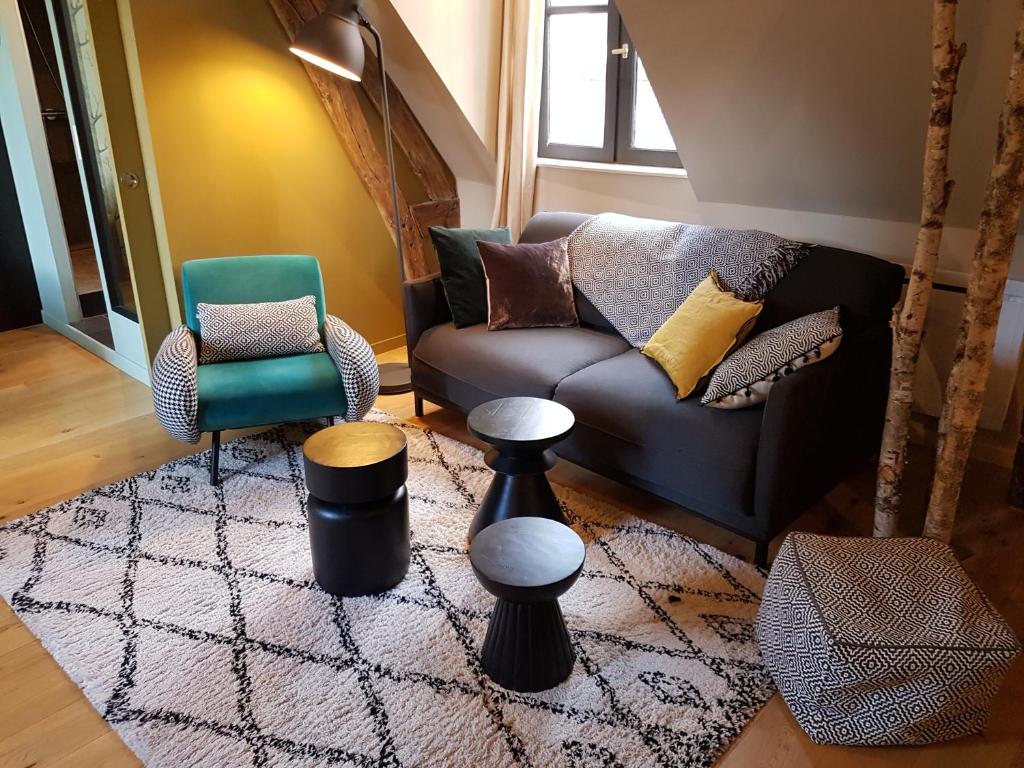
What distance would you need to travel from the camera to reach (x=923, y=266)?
204cm

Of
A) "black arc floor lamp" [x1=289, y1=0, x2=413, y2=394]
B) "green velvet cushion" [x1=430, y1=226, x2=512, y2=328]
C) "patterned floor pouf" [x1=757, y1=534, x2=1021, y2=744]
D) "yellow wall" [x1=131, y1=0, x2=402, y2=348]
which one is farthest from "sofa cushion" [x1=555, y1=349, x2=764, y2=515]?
"yellow wall" [x1=131, y1=0, x2=402, y2=348]

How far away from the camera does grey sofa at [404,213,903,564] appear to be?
215 centimetres

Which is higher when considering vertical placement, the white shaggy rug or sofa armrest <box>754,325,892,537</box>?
sofa armrest <box>754,325,892,537</box>

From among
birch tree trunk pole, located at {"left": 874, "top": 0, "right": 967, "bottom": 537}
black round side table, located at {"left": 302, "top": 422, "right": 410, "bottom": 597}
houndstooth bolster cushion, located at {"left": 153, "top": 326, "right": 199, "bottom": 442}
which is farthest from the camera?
houndstooth bolster cushion, located at {"left": 153, "top": 326, "right": 199, "bottom": 442}

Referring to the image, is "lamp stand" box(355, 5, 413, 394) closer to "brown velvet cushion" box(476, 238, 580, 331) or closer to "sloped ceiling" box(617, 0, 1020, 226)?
"brown velvet cushion" box(476, 238, 580, 331)

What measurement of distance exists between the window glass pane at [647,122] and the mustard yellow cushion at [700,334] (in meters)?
1.07

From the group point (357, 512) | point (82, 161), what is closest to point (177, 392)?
point (357, 512)

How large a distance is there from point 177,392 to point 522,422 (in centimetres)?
118

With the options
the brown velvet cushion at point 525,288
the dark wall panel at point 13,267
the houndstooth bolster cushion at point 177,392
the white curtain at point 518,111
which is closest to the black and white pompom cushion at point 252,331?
the houndstooth bolster cushion at point 177,392

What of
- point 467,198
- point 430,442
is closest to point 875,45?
point 430,442

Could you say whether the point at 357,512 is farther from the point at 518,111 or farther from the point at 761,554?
the point at 518,111

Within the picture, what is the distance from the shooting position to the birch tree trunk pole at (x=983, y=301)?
1.87 meters

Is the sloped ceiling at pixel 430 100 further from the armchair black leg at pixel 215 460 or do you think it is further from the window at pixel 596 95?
the armchair black leg at pixel 215 460

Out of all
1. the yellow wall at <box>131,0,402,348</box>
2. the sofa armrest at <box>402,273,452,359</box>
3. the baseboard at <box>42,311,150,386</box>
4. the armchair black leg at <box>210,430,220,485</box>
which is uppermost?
the yellow wall at <box>131,0,402,348</box>
